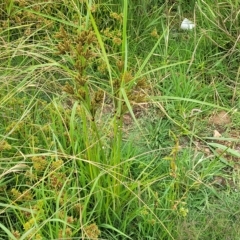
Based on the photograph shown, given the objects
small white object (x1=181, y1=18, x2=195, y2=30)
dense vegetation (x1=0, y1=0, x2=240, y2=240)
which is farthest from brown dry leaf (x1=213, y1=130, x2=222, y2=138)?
small white object (x1=181, y1=18, x2=195, y2=30)

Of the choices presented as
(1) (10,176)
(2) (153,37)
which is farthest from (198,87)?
(1) (10,176)

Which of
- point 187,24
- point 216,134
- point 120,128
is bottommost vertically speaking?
point 216,134

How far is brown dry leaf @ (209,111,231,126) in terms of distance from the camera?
9.12 feet

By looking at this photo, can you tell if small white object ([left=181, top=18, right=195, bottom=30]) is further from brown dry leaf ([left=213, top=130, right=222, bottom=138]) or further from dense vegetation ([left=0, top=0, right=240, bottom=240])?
brown dry leaf ([left=213, top=130, right=222, bottom=138])

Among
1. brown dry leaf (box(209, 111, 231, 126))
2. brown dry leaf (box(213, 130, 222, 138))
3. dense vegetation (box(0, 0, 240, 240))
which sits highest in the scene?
dense vegetation (box(0, 0, 240, 240))

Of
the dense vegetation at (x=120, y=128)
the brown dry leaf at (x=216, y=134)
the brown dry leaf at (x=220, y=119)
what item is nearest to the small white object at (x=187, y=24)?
the dense vegetation at (x=120, y=128)

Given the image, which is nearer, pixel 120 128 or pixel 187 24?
pixel 120 128

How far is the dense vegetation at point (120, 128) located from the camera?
82.7 inches

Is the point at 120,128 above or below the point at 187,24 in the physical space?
above

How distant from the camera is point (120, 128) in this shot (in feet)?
6.89

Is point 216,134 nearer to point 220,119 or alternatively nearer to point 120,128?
point 220,119

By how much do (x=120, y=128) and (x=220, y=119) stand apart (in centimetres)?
84

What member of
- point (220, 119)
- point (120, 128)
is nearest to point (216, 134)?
point (220, 119)

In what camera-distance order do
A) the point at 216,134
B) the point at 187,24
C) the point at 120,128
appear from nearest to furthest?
the point at 120,128 → the point at 216,134 → the point at 187,24
